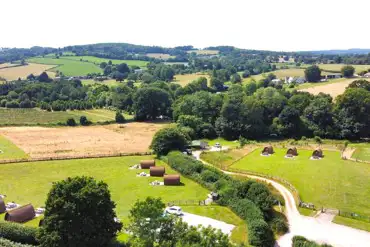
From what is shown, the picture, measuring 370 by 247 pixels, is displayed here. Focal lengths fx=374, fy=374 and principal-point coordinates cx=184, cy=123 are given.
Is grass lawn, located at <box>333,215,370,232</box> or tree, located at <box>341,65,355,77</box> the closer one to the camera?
grass lawn, located at <box>333,215,370,232</box>

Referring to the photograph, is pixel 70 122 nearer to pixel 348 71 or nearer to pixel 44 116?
pixel 44 116

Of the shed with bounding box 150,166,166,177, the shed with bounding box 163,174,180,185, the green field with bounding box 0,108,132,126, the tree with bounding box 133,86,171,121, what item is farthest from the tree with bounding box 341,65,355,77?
the shed with bounding box 163,174,180,185

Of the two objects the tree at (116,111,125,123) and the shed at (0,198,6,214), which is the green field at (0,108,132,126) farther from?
the shed at (0,198,6,214)

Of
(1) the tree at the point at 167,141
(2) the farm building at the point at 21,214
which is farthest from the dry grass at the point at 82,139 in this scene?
(2) the farm building at the point at 21,214

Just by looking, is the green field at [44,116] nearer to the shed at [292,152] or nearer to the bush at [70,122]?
the bush at [70,122]

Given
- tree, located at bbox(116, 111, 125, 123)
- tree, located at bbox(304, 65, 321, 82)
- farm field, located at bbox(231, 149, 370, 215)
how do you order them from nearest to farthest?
farm field, located at bbox(231, 149, 370, 215), tree, located at bbox(116, 111, 125, 123), tree, located at bbox(304, 65, 321, 82)

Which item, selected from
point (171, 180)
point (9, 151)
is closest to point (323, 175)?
point (171, 180)
